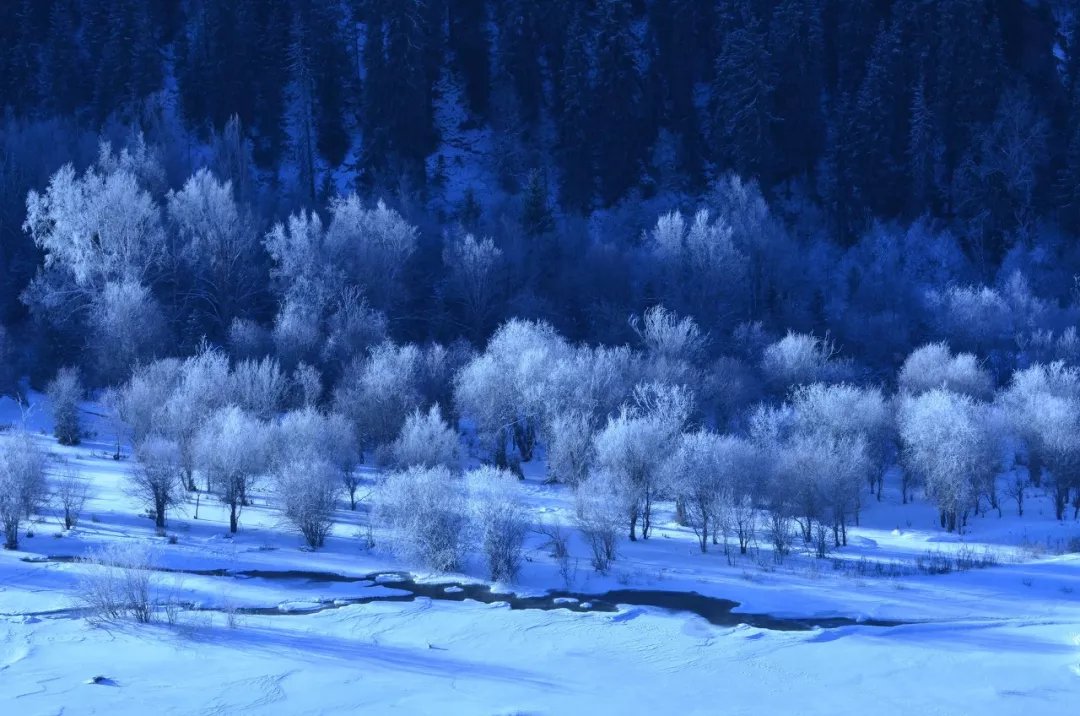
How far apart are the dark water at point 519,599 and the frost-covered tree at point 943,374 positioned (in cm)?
1946

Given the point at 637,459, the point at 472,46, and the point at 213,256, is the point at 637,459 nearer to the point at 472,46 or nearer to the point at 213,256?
the point at 213,256

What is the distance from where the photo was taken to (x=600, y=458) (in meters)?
31.1

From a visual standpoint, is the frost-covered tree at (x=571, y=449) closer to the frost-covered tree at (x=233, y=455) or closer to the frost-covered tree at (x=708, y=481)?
the frost-covered tree at (x=708, y=481)

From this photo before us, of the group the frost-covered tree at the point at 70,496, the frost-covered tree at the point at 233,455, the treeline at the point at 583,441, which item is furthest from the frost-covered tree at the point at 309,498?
the frost-covered tree at the point at 70,496

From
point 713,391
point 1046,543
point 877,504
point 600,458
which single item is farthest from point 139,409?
point 1046,543

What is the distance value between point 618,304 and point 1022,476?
18.3 meters

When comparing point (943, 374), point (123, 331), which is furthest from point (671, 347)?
point (123, 331)

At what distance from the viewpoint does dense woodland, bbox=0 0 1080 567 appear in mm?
32812

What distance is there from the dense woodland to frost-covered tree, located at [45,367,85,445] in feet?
0.50

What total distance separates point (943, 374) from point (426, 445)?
2052 cm

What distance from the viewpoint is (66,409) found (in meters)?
35.9

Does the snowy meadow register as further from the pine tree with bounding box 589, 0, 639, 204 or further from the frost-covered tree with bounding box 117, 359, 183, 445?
the pine tree with bounding box 589, 0, 639, 204

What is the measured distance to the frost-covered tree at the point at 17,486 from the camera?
26.2 m

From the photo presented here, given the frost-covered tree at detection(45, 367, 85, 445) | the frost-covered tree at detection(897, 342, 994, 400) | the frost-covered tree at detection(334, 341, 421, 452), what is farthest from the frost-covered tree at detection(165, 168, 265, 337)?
the frost-covered tree at detection(897, 342, 994, 400)
